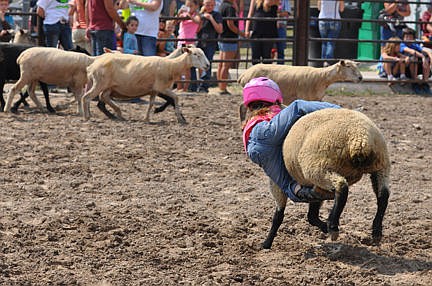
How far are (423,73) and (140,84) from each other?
6.39 m

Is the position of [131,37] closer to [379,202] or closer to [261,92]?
[261,92]

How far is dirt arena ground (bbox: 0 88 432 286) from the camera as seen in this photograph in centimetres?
480

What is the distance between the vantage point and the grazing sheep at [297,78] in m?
10.7

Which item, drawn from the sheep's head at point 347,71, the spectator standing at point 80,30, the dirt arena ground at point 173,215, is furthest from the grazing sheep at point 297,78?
the spectator standing at point 80,30

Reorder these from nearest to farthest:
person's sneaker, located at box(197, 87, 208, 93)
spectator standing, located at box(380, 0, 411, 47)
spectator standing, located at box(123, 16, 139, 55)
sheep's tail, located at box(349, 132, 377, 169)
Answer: sheep's tail, located at box(349, 132, 377, 169) < spectator standing, located at box(123, 16, 139, 55) < person's sneaker, located at box(197, 87, 208, 93) < spectator standing, located at box(380, 0, 411, 47)

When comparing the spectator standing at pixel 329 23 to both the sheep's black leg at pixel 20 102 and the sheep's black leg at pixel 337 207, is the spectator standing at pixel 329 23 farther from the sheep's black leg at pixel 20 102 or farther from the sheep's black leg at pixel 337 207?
the sheep's black leg at pixel 337 207

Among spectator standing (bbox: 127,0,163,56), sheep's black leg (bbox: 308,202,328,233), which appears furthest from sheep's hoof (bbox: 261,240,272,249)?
spectator standing (bbox: 127,0,163,56)

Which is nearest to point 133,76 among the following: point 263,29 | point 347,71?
point 347,71

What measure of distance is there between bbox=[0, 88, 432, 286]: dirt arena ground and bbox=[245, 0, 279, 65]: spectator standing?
457 centimetres

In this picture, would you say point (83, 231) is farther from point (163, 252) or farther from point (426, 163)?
point (426, 163)

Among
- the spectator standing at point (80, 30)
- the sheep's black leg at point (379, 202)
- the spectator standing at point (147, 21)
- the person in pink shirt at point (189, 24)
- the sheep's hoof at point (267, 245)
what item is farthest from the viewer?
the person in pink shirt at point (189, 24)

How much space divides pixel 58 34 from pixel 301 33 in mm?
4059

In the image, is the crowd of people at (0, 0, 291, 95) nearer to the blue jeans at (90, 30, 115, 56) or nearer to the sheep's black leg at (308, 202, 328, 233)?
the blue jeans at (90, 30, 115, 56)

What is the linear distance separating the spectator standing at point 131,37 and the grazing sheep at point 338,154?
27.2 feet
